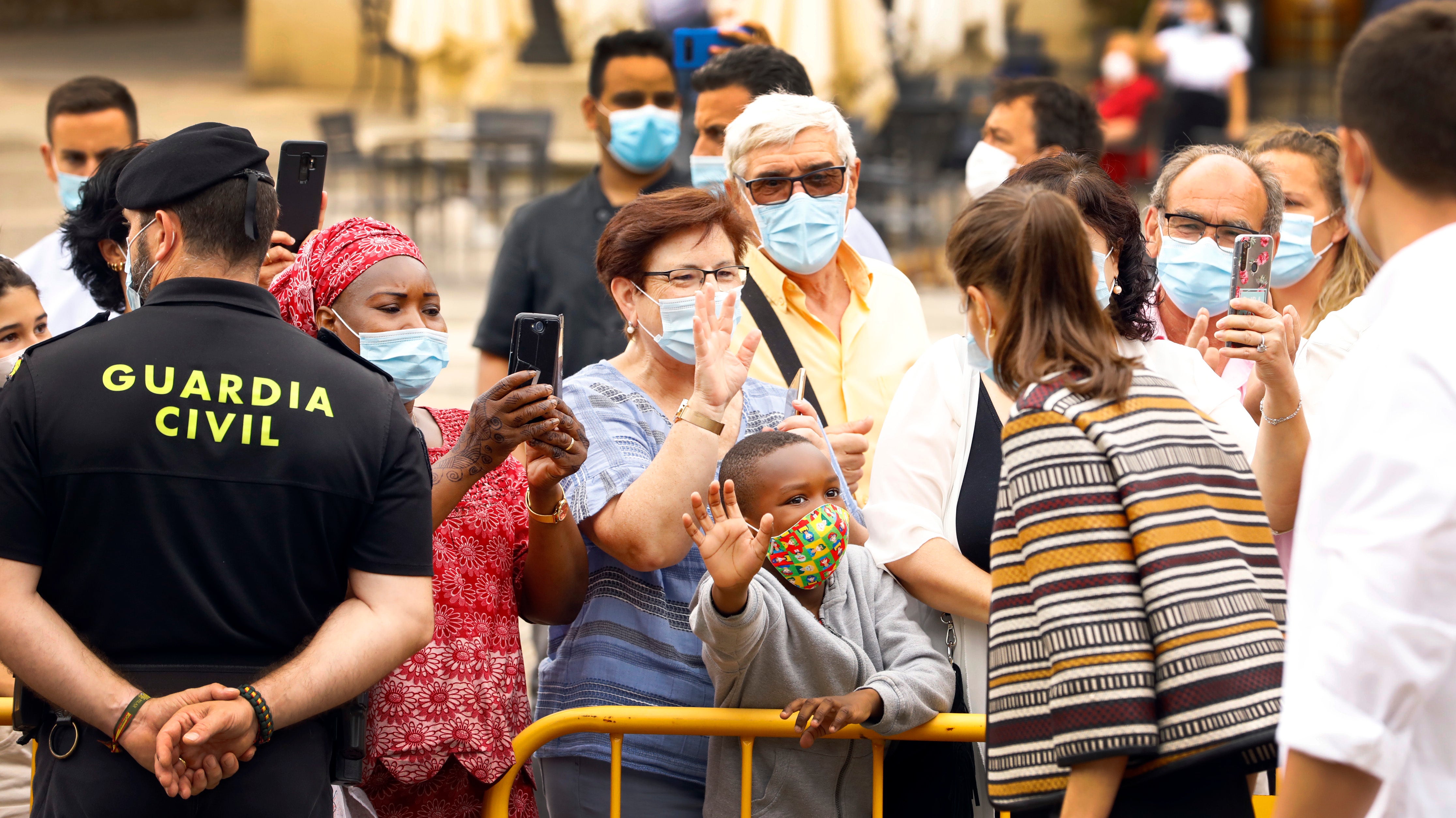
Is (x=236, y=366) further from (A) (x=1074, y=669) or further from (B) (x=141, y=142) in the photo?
(B) (x=141, y=142)

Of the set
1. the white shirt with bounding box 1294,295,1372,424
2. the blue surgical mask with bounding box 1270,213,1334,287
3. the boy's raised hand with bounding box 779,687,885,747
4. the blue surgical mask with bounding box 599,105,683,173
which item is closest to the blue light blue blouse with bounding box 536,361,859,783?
the boy's raised hand with bounding box 779,687,885,747

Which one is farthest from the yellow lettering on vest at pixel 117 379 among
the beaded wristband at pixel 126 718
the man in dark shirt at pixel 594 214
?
the man in dark shirt at pixel 594 214

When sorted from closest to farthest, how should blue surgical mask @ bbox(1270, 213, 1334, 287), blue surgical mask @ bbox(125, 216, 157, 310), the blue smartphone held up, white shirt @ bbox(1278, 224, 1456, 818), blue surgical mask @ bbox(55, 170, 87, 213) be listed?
1. white shirt @ bbox(1278, 224, 1456, 818)
2. blue surgical mask @ bbox(125, 216, 157, 310)
3. blue surgical mask @ bbox(1270, 213, 1334, 287)
4. blue surgical mask @ bbox(55, 170, 87, 213)
5. the blue smartphone held up

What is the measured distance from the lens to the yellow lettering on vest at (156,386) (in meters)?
2.31

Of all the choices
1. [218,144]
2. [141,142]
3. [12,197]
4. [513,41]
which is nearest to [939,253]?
[513,41]

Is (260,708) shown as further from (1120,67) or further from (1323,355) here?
(1120,67)

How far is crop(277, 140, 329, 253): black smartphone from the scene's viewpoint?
3568 millimetres

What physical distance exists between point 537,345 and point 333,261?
20.8 inches

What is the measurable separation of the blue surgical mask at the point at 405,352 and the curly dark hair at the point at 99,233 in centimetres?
117

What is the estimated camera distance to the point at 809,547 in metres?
2.78

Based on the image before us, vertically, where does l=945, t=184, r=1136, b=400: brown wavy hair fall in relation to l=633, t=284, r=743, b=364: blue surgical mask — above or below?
above

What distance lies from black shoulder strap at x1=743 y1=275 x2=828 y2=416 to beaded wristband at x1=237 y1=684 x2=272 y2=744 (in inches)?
62.8

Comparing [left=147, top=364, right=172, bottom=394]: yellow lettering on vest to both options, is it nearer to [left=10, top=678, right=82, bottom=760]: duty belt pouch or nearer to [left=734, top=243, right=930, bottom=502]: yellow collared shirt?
[left=10, top=678, right=82, bottom=760]: duty belt pouch

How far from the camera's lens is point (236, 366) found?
2373 mm
